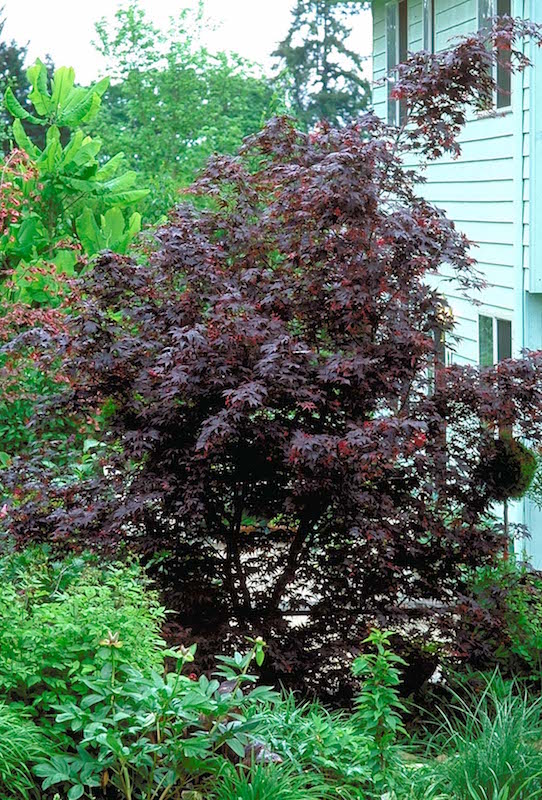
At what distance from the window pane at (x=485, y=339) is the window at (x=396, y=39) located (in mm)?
3905

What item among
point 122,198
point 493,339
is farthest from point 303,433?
point 122,198

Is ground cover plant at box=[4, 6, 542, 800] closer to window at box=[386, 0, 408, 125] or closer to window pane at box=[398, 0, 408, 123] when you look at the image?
window pane at box=[398, 0, 408, 123]

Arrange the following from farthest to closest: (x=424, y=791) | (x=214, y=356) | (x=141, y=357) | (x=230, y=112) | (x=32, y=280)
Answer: (x=230, y=112) < (x=32, y=280) < (x=141, y=357) < (x=214, y=356) < (x=424, y=791)

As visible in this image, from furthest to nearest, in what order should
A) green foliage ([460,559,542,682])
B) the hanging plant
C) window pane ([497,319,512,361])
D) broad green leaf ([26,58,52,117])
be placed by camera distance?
1. broad green leaf ([26,58,52,117])
2. window pane ([497,319,512,361])
3. the hanging plant
4. green foliage ([460,559,542,682])

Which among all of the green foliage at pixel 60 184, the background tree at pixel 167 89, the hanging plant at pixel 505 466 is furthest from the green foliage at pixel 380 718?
the background tree at pixel 167 89

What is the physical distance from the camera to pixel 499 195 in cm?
1089

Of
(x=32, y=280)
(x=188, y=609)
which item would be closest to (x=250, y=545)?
(x=188, y=609)

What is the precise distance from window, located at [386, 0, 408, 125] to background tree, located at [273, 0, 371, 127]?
2709 centimetres

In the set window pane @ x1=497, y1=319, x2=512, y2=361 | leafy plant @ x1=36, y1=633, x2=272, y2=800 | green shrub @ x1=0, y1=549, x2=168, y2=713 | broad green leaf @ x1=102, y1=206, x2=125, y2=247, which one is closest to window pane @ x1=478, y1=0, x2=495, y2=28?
window pane @ x1=497, y1=319, x2=512, y2=361

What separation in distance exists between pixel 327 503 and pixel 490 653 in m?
1.33

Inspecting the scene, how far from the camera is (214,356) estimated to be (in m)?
6.40

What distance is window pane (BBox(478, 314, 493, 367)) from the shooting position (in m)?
11.8

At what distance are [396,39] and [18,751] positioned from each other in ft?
42.3

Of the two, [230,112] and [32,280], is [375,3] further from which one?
[230,112]
